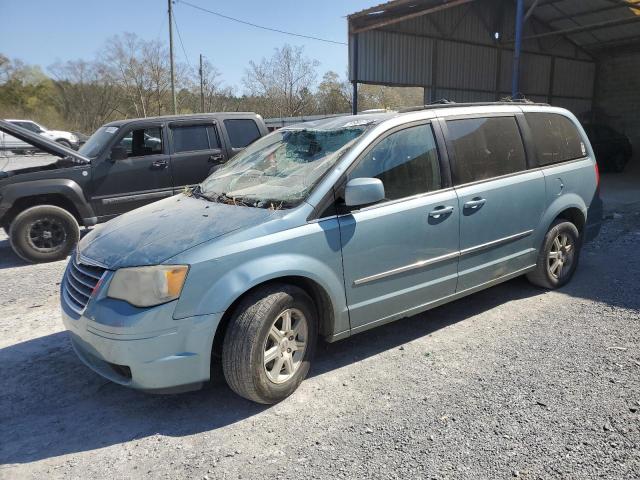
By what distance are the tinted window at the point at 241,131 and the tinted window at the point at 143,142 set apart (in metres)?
1.07

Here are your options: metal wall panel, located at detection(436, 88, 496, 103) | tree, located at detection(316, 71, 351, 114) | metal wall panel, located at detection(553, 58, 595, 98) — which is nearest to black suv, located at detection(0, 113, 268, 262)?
metal wall panel, located at detection(436, 88, 496, 103)

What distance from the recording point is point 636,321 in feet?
13.9

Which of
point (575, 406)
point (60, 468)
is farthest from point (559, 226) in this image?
point (60, 468)

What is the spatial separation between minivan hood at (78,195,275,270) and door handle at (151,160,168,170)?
389 centimetres

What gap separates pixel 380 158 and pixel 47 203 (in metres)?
5.25

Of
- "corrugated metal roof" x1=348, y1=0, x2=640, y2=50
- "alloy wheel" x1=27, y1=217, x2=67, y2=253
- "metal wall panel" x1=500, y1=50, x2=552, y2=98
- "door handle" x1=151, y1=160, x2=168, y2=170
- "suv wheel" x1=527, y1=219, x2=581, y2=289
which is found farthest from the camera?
"metal wall panel" x1=500, y1=50, x2=552, y2=98

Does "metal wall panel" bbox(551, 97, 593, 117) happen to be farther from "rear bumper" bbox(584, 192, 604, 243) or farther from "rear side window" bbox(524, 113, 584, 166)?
"rear side window" bbox(524, 113, 584, 166)

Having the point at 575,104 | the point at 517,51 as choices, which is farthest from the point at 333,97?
the point at 517,51

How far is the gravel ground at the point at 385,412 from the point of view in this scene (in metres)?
2.58

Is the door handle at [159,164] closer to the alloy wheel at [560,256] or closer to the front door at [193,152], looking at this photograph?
the front door at [193,152]

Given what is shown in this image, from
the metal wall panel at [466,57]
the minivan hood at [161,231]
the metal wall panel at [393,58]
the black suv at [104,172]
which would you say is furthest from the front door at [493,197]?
the metal wall panel at [393,58]

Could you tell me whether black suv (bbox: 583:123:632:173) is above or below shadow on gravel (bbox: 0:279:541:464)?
above

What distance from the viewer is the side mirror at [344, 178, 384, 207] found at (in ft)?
10.5

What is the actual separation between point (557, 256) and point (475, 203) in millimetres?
1557
